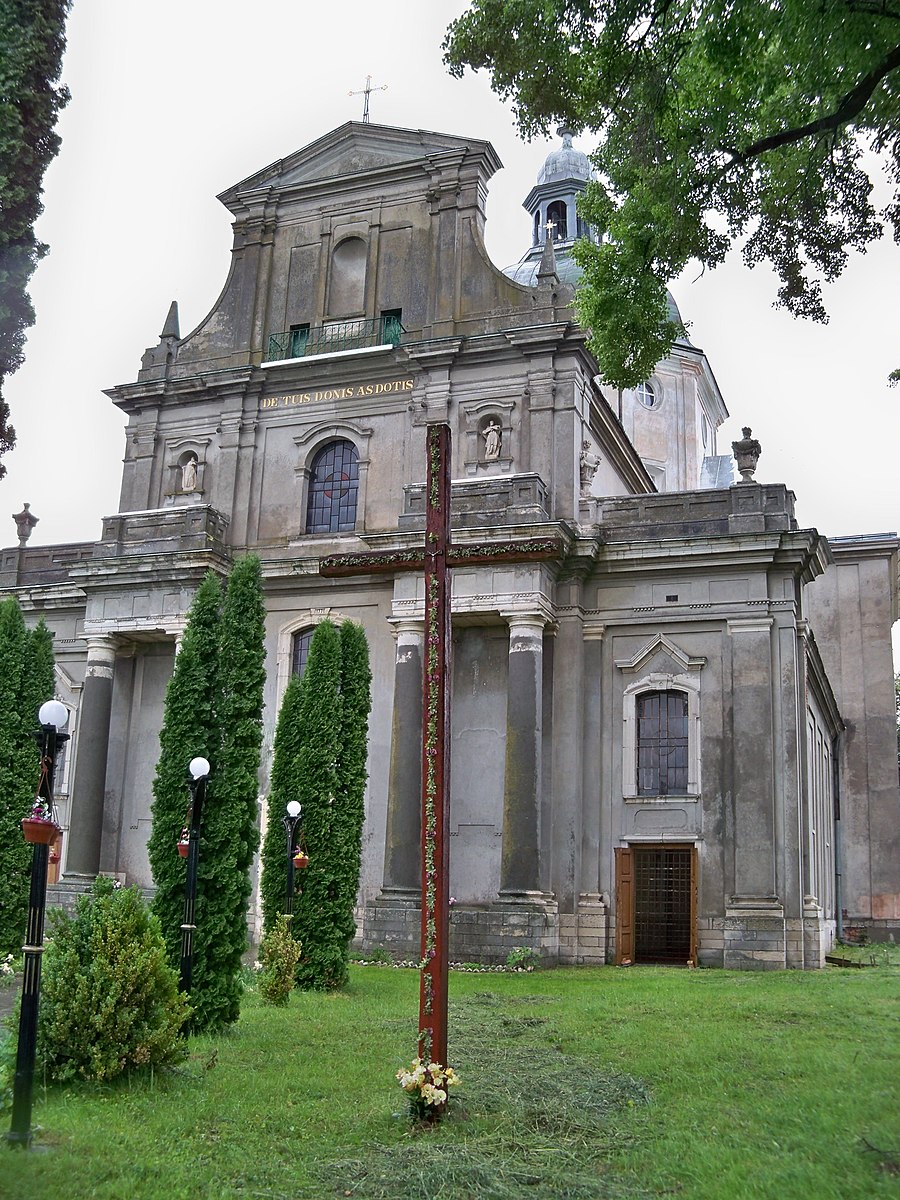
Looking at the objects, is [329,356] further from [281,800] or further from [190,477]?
[281,800]

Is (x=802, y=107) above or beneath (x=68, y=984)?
above

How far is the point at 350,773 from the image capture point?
703 inches

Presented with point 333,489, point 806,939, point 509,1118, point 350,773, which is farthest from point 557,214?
point 509,1118

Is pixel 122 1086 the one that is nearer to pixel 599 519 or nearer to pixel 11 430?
pixel 11 430

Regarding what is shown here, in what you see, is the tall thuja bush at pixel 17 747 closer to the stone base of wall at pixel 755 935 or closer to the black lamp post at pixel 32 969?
the black lamp post at pixel 32 969

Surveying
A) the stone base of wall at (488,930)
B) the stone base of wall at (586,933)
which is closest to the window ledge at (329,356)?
the stone base of wall at (488,930)

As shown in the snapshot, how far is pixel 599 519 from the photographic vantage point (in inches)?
985

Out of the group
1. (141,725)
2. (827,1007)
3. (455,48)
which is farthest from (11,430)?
(141,725)

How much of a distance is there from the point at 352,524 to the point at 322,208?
8.12 m

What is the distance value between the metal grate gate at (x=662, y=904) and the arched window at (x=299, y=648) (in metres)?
8.52

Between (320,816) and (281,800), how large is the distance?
0.66 metres

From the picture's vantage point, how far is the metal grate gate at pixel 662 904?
910 inches

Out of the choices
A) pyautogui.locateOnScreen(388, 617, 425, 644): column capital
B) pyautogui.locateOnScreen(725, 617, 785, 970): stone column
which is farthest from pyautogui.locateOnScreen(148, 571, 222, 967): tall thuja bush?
pyautogui.locateOnScreen(725, 617, 785, 970): stone column

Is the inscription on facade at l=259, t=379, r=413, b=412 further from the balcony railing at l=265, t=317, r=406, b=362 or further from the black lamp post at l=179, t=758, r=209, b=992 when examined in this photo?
the black lamp post at l=179, t=758, r=209, b=992
